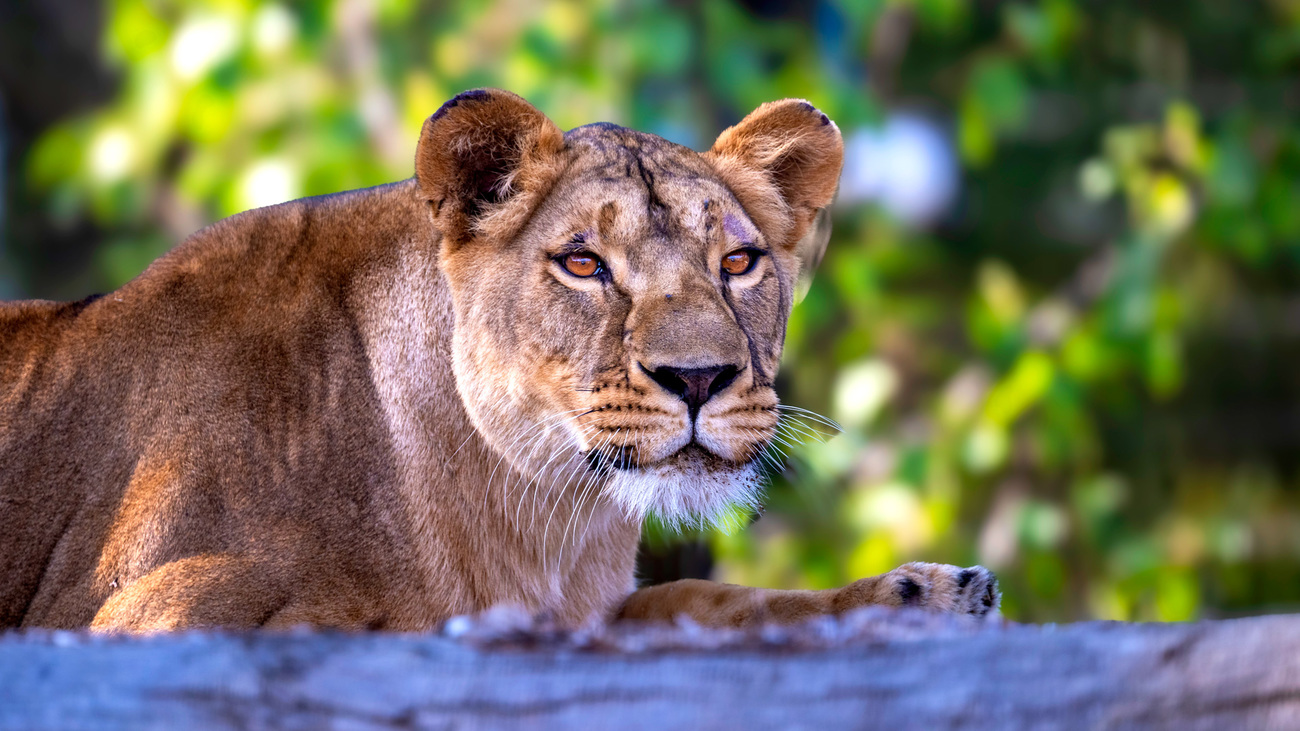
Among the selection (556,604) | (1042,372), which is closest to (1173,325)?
(1042,372)

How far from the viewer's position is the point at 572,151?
2.80 meters

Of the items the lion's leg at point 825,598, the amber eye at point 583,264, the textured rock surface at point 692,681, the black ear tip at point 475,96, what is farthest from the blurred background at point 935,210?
the textured rock surface at point 692,681

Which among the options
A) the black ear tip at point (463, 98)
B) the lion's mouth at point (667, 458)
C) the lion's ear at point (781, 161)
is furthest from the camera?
the lion's ear at point (781, 161)

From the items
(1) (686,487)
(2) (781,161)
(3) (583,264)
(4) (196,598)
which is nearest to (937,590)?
(1) (686,487)

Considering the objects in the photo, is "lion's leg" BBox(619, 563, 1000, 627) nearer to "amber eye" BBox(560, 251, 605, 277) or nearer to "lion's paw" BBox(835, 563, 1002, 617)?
"lion's paw" BBox(835, 563, 1002, 617)

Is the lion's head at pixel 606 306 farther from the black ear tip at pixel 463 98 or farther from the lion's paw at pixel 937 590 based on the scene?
the lion's paw at pixel 937 590

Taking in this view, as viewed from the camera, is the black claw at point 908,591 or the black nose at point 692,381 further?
the black claw at point 908,591

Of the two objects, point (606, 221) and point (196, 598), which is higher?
point (606, 221)

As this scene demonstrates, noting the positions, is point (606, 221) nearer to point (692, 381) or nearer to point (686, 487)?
point (692, 381)

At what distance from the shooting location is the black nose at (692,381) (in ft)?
7.85

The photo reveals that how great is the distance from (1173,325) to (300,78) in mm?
3785

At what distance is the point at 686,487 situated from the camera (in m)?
2.46

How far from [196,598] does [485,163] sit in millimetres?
1012

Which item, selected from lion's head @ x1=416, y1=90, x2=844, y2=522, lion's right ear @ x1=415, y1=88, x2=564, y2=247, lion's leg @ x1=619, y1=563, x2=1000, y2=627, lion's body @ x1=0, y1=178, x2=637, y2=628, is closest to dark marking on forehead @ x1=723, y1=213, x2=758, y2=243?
lion's head @ x1=416, y1=90, x2=844, y2=522
